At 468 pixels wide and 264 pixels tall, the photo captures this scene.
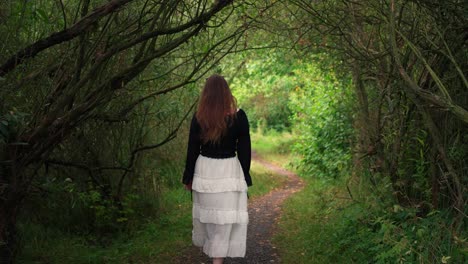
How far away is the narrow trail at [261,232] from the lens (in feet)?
20.3

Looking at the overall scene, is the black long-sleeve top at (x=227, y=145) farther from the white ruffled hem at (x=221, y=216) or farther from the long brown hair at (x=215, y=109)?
the white ruffled hem at (x=221, y=216)

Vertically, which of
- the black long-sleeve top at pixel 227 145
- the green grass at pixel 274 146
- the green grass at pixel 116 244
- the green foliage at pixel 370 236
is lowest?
the green grass at pixel 274 146

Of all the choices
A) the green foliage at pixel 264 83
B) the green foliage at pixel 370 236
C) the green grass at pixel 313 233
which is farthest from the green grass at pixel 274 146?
the green foliage at pixel 370 236

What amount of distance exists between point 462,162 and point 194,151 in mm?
2719

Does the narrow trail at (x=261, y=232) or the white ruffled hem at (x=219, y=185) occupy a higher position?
the white ruffled hem at (x=219, y=185)

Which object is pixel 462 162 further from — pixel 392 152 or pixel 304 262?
pixel 304 262

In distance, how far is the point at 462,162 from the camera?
500cm

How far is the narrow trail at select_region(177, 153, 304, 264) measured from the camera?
6.18 m

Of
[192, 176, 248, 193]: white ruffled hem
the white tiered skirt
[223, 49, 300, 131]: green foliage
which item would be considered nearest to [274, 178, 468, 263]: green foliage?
the white tiered skirt

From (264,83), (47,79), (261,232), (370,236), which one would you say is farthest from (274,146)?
(47,79)

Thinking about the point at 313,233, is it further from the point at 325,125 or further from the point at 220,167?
the point at 325,125

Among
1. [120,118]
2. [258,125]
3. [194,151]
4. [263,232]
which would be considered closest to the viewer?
[194,151]

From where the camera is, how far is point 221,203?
506 cm

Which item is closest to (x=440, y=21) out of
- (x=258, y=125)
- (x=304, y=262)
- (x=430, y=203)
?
(x=430, y=203)
